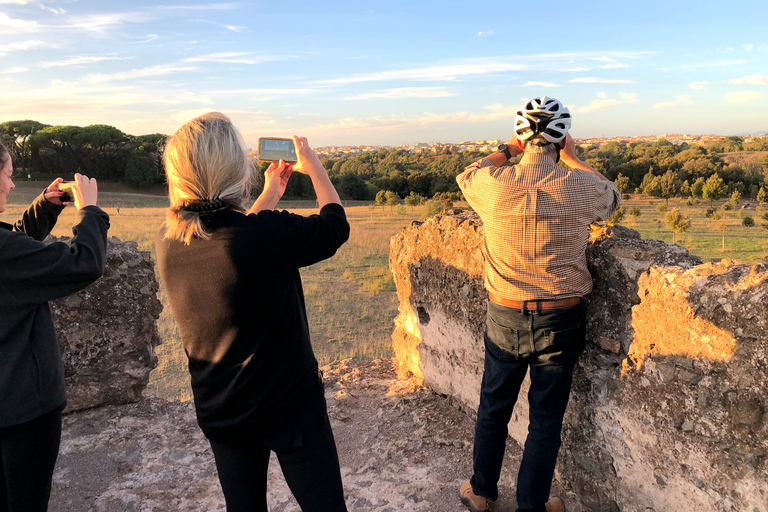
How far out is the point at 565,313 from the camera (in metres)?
2.82

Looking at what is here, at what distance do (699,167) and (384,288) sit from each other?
41966 mm

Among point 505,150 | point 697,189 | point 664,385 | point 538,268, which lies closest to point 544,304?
→ point 538,268

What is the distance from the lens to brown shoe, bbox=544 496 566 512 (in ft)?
10.6

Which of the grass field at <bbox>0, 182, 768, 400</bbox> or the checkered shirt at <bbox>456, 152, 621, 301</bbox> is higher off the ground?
the checkered shirt at <bbox>456, 152, 621, 301</bbox>

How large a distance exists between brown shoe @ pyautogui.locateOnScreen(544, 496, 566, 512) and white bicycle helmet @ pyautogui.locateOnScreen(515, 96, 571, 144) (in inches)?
90.4

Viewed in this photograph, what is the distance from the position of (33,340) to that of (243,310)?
1132mm

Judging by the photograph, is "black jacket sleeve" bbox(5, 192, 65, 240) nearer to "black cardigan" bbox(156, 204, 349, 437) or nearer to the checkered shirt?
"black cardigan" bbox(156, 204, 349, 437)

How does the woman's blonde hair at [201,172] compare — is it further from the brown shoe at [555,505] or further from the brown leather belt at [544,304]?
the brown shoe at [555,505]

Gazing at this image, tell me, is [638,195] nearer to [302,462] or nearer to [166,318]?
[166,318]

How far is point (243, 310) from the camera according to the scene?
197cm

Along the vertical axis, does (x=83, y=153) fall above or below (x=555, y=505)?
above

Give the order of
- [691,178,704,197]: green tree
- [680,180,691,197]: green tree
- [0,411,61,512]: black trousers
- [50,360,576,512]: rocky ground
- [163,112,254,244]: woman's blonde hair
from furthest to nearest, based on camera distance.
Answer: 1. [680,180,691,197]: green tree
2. [691,178,704,197]: green tree
3. [50,360,576,512]: rocky ground
4. [0,411,61,512]: black trousers
5. [163,112,254,244]: woman's blonde hair

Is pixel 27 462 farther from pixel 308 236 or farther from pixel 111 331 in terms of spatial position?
pixel 111 331

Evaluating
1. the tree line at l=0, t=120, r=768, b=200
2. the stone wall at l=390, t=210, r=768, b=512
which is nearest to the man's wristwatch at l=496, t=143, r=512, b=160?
the stone wall at l=390, t=210, r=768, b=512
